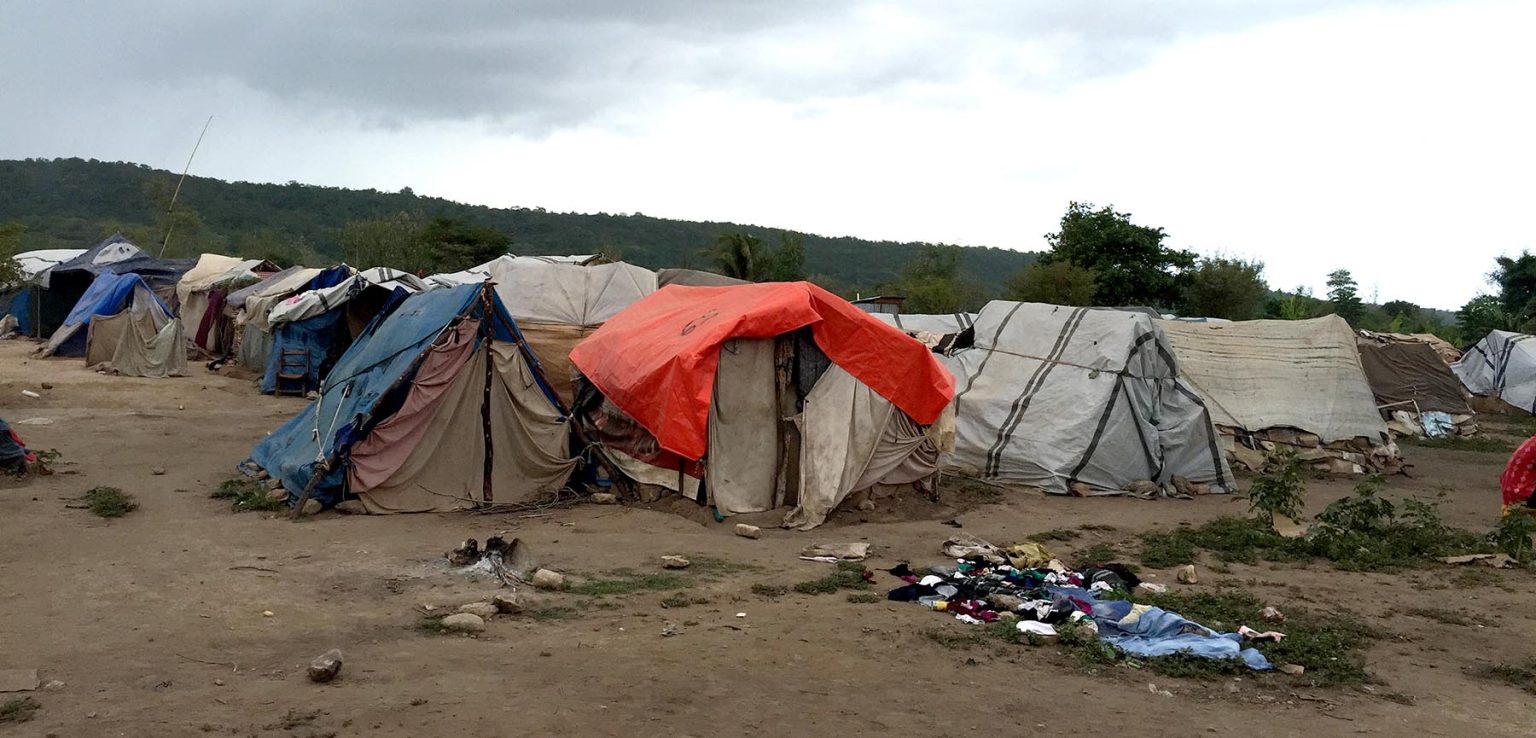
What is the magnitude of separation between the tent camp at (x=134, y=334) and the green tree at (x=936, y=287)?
16.9 m

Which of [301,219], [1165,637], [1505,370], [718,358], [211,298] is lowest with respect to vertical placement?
[1165,637]

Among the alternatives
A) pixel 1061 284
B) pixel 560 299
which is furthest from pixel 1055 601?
pixel 1061 284

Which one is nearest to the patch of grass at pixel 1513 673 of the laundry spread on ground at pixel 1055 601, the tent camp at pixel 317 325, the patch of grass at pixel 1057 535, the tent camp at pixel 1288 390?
the laundry spread on ground at pixel 1055 601

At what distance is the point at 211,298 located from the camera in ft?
84.3

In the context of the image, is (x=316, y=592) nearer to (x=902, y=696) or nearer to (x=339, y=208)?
(x=902, y=696)

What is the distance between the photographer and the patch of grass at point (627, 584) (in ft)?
24.9

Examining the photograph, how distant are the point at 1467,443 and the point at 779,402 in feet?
47.8

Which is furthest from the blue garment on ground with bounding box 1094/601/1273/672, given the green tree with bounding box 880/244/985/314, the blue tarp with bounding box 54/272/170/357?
the blue tarp with bounding box 54/272/170/357

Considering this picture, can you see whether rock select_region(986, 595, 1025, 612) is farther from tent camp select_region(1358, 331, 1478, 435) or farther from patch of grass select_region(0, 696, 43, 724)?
tent camp select_region(1358, 331, 1478, 435)

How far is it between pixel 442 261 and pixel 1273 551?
113ft

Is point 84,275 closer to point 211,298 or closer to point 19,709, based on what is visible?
point 211,298

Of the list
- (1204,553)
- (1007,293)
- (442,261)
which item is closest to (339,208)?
(442,261)

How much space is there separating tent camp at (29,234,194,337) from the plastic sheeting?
2529cm

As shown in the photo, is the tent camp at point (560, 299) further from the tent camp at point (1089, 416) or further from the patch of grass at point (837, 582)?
the patch of grass at point (837, 582)
